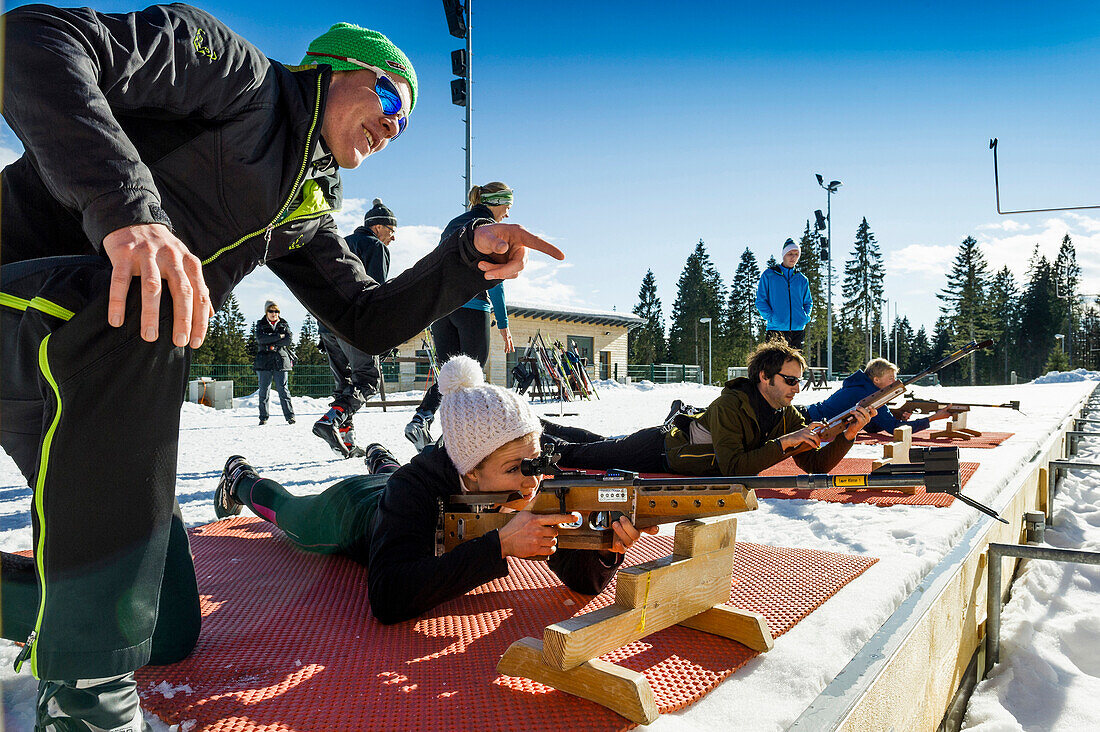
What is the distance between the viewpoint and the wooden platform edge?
1303 millimetres

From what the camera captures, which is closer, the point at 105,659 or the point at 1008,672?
the point at 105,659

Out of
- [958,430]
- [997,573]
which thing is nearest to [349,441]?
[997,573]

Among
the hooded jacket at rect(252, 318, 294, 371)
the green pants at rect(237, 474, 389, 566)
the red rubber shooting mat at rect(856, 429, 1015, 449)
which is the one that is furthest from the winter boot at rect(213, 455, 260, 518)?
the hooded jacket at rect(252, 318, 294, 371)

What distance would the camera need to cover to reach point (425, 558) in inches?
70.1

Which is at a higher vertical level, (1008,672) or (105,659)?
(105,659)

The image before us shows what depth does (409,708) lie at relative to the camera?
50.9 inches

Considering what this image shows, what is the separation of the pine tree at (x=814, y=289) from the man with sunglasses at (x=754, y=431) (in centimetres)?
4807

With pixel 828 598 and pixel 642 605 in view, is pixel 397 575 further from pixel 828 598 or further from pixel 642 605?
pixel 828 598

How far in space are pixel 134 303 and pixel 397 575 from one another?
3.43 feet

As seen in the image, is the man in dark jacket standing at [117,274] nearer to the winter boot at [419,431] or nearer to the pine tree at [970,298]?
the winter boot at [419,431]

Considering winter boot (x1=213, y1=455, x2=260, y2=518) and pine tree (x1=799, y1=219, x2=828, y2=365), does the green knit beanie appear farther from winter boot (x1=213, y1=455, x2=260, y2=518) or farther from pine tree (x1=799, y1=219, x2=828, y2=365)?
pine tree (x1=799, y1=219, x2=828, y2=365)

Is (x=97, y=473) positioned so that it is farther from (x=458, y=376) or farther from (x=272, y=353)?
(x=272, y=353)

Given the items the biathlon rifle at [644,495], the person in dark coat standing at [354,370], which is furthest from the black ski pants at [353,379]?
the biathlon rifle at [644,495]

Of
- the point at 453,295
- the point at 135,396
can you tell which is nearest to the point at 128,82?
the point at 135,396
